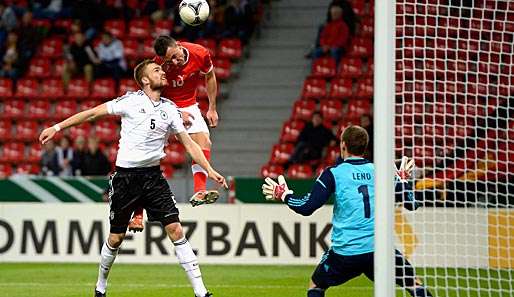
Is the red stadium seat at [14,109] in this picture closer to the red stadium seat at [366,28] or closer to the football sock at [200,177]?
the red stadium seat at [366,28]

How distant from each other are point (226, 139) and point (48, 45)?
4.50 meters

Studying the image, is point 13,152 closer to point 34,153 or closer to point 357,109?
point 34,153

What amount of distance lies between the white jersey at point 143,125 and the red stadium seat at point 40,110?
11.9m

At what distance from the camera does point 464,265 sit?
12.4 m

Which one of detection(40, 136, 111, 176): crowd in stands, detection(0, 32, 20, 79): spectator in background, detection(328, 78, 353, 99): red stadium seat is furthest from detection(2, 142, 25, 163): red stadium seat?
detection(328, 78, 353, 99): red stadium seat

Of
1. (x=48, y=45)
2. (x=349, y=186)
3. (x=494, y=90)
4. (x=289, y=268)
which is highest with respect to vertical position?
(x=48, y=45)

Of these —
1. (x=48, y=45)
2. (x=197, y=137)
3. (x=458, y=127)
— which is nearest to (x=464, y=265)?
(x=458, y=127)

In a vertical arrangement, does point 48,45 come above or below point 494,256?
above

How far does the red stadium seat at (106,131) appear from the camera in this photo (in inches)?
832

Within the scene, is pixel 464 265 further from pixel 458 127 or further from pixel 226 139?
pixel 226 139

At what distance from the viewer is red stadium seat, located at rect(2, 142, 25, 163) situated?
69.8 feet

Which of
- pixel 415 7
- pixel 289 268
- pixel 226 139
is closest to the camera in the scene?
pixel 415 7

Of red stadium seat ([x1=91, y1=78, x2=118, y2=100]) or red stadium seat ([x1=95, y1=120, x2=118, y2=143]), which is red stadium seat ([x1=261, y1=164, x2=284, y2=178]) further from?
red stadium seat ([x1=91, y1=78, x2=118, y2=100])

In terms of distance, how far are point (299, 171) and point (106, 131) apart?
4182mm
